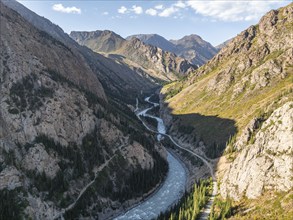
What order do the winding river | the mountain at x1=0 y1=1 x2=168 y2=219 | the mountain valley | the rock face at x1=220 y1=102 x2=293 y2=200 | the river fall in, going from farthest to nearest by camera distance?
the river → the winding river → the mountain at x1=0 y1=1 x2=168 y2=219 → the mountain valley → the rock face at x1=220 y1=102 x2=293 y2=200

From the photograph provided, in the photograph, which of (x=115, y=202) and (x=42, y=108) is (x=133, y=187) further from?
(x=42, y=108)

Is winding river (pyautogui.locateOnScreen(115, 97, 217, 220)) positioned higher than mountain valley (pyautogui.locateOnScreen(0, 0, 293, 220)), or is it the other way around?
mountain valley (pyautogui.locateOnScreen(0, 0, 293, 220))

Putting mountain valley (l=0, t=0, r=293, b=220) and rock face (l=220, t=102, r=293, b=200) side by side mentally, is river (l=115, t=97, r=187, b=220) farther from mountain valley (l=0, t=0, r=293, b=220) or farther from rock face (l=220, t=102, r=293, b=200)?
rock face (l=220, t=102, r=293, b=200)

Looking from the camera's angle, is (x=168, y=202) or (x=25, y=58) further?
(x=25, y=58)

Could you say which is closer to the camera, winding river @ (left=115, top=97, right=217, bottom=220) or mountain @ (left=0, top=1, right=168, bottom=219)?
mountain @ (left=0, top=1, right=168, bottom=219)

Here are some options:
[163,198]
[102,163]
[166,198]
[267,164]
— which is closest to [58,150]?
[102,163]

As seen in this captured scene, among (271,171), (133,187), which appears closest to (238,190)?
(271,171)

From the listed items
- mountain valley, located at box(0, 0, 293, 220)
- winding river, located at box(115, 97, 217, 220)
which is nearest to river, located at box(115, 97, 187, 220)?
winding river, located at box(115, 97, 217, 220)
